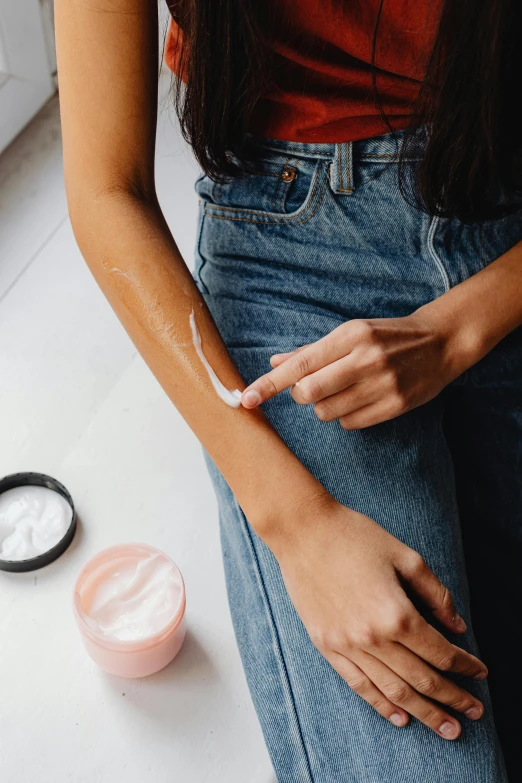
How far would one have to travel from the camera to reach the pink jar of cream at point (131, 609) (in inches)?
32.4

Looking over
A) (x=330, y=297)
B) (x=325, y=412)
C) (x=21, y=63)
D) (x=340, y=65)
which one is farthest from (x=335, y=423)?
(x=21, y=63)

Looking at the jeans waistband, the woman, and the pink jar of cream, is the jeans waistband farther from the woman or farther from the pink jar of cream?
the pink jar of cream

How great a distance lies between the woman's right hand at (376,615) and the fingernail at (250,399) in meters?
0.12

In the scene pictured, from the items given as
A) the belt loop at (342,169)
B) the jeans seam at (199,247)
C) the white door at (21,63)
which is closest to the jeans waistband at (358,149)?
the belt loop at (342,169)

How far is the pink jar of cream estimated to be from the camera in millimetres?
822

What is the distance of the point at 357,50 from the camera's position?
75 cm

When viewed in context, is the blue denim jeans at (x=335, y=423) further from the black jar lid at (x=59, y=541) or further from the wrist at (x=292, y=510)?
the black jar lid at (x=59, y=541)

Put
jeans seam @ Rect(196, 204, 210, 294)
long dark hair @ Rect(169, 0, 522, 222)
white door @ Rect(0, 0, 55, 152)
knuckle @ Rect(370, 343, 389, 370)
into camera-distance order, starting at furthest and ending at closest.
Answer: white door @ Rect(0, 0, 55, 152) → jeans seam @ Rect(196, 204, 210, 294) → knuckle @ Rect(370, 343, 389, 370) → long dark hair @ Rect(169, 0, 522, 222)

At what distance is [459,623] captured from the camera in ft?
2.44

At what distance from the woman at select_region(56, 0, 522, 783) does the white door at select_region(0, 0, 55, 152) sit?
697 millimetres

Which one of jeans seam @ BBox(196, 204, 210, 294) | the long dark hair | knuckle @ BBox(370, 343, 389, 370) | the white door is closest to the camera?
the long dark hair

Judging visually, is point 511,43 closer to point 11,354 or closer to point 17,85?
point 11,354

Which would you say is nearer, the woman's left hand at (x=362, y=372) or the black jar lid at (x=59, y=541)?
the woman's left hand at (x=362, y=372)

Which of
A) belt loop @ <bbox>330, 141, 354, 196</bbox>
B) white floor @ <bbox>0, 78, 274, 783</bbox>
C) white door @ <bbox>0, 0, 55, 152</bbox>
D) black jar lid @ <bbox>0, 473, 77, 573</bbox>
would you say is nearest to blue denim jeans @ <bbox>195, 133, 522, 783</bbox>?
belt loop @ <bbox>330, 141, 354, 196</bbox>
